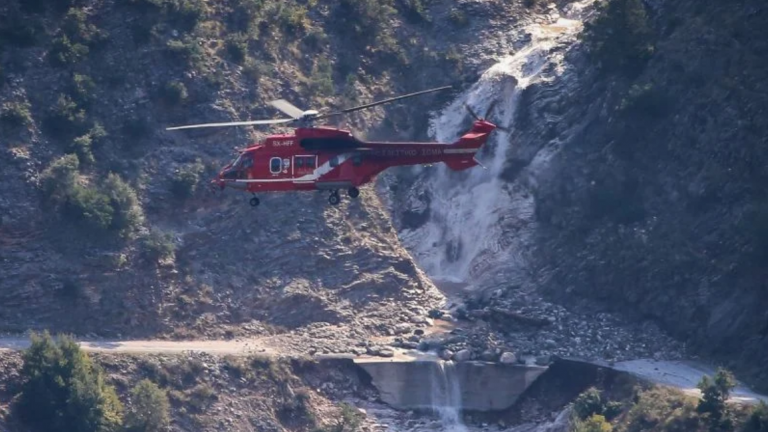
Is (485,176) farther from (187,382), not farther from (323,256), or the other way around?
A: (187,382)

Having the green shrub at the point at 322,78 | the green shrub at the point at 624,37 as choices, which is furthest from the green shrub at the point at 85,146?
the green shrub at the point at 624,37

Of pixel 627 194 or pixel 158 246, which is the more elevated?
pixel 627 194

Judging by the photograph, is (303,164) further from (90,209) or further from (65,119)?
(65,119)

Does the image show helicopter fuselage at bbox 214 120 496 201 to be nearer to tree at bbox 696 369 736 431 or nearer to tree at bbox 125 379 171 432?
tree at bbox 125 379 171 432

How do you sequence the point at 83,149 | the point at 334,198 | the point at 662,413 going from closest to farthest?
the point at 334,198 → the point at 662,413 → the point at 83,149

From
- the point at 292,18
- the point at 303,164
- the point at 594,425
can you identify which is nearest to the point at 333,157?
the point at 303,164

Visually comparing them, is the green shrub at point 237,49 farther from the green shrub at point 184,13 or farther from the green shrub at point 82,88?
the green shrub at point 82,88

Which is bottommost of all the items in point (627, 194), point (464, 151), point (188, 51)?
point (464, 151)
